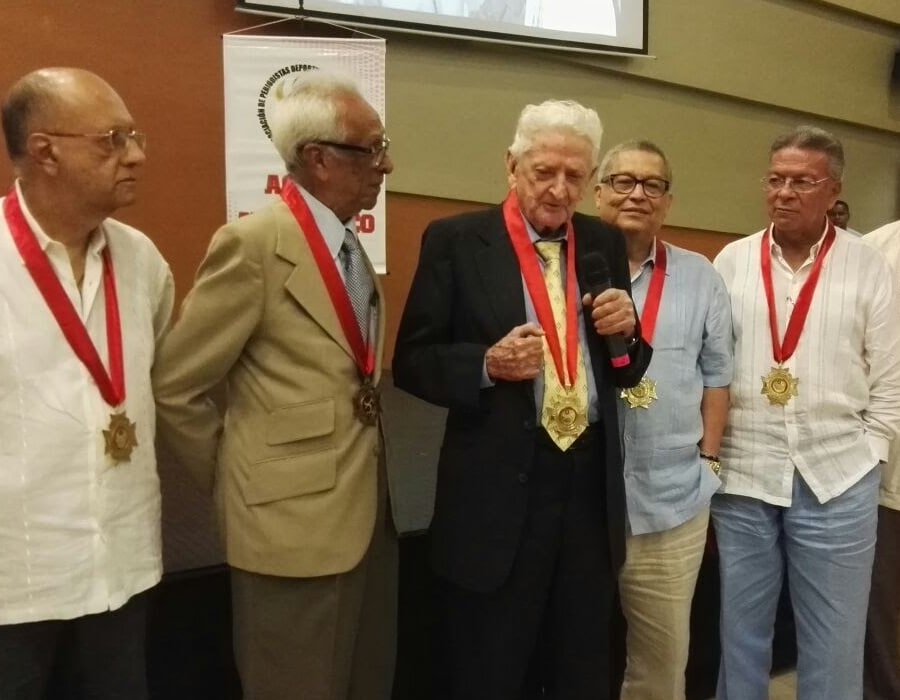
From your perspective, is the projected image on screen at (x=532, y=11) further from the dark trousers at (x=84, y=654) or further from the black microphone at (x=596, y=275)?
the dark trousers at (x=84, y=654)

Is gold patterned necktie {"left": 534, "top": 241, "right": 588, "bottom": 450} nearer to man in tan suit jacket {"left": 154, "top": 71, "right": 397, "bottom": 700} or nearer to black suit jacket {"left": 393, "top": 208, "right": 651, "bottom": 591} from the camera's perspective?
black suit jacket {"left": 393, "top": 208, "right": 651, "bottom": 591}

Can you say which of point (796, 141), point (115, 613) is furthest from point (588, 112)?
point (115, 613)

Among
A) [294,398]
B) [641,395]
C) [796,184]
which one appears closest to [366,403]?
[294,398]

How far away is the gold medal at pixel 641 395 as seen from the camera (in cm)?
186

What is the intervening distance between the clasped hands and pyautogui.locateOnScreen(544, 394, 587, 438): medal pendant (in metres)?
0.08

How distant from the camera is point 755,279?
6.74ft

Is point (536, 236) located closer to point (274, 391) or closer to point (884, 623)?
point (274, 391)

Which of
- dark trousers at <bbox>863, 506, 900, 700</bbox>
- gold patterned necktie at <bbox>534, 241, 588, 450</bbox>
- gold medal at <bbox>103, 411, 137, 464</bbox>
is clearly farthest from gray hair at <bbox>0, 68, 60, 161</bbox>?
dark trousers at <bbox>863, 506, 900, 700</bbox>

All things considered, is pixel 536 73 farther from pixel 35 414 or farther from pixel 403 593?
pixel 35 414

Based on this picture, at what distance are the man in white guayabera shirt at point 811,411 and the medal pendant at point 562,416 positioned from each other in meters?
0.66

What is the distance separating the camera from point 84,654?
1421 millimetres

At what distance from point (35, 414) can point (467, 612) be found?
90 centimetres

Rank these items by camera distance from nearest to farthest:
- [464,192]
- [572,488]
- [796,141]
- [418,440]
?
[572,488]
[796,141]
[418,440]
[464,192]

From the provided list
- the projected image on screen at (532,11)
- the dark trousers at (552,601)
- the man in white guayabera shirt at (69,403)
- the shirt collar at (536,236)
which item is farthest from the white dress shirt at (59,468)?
the projected image on screen at (532,11)
